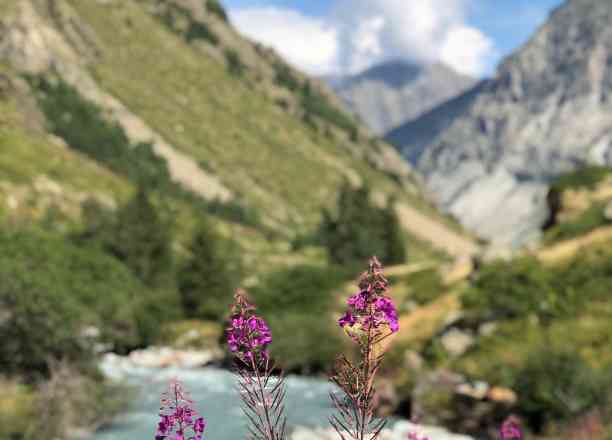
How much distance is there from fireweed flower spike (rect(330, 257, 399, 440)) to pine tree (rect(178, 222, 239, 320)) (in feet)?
239

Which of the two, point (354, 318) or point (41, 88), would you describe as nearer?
point (354, 318)

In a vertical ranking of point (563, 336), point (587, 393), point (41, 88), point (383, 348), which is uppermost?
point (41, 88)

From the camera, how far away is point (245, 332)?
15.4ft

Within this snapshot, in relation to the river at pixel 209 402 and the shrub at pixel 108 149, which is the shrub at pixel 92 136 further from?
the river at pixel 209 402

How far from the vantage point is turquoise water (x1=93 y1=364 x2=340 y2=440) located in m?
30.6

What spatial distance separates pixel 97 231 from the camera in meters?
87.6

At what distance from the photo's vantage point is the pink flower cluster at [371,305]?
450 cm

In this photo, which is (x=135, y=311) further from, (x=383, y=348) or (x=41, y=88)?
(x=41, y=88)

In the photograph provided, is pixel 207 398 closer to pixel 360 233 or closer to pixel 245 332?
pixel 245 332

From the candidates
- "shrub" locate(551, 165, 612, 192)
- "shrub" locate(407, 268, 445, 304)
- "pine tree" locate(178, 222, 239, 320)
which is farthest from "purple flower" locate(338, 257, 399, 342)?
"pine tree" locate(178, 222, 239, 320)

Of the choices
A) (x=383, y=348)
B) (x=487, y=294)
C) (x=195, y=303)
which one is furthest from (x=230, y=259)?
(x=383, y=348)

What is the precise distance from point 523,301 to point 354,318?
140 ft

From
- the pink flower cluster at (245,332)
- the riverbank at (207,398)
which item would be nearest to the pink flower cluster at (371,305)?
the pink flower cluster at (245,332)

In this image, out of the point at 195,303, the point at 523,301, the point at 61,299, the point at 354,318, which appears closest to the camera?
the point at 354,318
